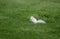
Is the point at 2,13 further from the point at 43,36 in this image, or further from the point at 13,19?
the point at 43,36

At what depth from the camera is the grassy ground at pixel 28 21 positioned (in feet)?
9.33

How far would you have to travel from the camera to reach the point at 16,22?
10.9 feet

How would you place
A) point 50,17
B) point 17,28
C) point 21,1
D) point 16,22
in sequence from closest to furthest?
1. point 17,28
2. point 16,22
3. point 50,17
4. point 21,1

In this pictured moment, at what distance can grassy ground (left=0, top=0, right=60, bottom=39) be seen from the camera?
2844 millimetres

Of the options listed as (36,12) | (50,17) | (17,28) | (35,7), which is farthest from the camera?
(35,7)

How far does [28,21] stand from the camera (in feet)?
11.3

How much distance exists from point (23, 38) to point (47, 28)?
0.60m

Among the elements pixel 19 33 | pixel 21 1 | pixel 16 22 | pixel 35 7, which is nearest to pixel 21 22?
pixel 16 22

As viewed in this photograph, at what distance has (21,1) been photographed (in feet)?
16.8

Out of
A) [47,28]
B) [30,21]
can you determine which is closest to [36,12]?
[30,21]

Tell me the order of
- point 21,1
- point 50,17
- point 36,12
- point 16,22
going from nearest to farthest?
point 16,22 < point 50,17 < point 36,12 < point 21,1

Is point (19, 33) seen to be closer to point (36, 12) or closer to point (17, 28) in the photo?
point (17, 28)

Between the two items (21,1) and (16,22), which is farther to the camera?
(21,1)

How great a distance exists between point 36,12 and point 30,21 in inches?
26.5
